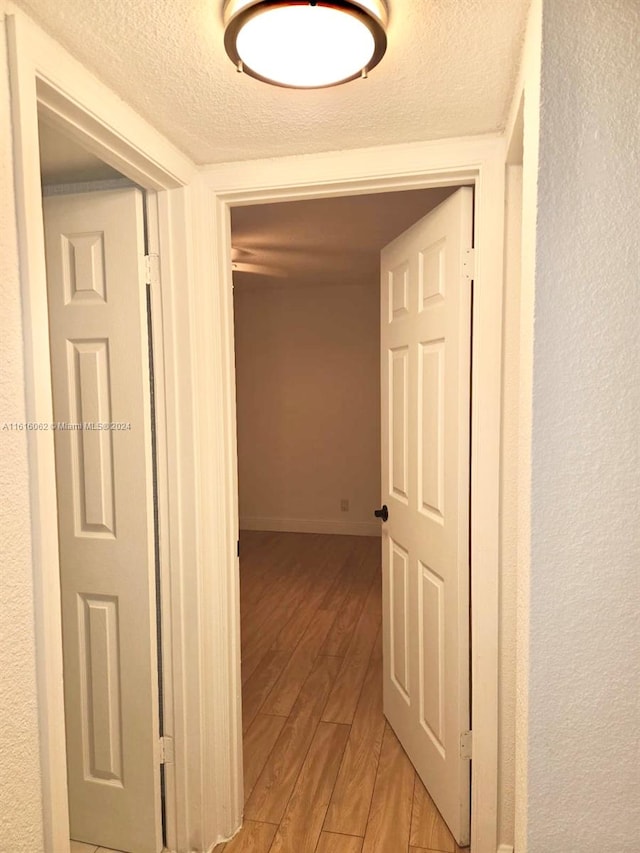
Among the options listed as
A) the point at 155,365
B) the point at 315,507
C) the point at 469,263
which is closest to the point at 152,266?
the point at 155,365

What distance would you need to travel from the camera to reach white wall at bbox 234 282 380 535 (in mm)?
5570

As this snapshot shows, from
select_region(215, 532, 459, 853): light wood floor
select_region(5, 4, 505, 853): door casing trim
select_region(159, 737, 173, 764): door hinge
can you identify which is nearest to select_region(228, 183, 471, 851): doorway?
select_region(215, 532, 459, 853): light wood floor

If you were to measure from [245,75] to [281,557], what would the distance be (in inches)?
164

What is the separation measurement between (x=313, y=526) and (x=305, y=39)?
16.3 ft

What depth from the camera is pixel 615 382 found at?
994mm

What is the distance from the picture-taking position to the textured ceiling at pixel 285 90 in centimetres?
108

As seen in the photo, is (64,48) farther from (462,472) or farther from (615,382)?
(462,472)

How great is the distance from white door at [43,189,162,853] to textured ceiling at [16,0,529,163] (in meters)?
0.41

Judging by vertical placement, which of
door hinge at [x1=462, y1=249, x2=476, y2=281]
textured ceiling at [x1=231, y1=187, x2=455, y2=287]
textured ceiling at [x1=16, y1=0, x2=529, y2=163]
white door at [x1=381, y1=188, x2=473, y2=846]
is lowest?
white door at [x1=381, y1=188, x2=473, y2=846]

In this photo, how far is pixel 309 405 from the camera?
18.7 ft

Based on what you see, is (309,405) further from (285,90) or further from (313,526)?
(285,90)

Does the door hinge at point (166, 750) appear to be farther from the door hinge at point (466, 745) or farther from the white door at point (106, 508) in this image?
the door hinge at point (466, 745)

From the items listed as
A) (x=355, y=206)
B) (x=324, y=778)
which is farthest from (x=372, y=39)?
(x=324, y=778)

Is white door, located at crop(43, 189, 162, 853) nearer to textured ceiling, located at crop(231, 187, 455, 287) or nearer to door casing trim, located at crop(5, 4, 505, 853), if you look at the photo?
door casing trim, located at crop(5, 4, 505, 853)
